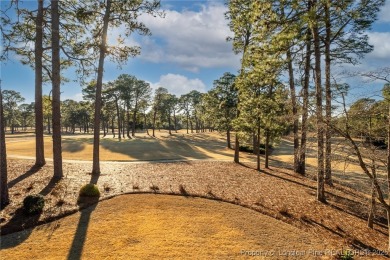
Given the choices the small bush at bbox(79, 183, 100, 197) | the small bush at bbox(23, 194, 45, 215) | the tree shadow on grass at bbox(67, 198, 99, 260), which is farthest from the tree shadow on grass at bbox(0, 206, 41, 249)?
the small bush at bbox(79, 183, 100, 197)

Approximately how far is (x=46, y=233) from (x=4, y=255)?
1.24 m

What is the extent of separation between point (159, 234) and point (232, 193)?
562 centimetres

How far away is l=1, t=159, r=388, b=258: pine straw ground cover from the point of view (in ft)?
29.4

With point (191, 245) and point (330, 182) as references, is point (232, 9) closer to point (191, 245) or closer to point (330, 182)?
point (330, 182)

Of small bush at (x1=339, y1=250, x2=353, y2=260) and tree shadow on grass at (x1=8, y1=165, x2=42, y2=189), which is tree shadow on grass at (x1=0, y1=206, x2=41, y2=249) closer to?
tree shadow on grass at (x1=8, y1=165, x2=42, y2=189)

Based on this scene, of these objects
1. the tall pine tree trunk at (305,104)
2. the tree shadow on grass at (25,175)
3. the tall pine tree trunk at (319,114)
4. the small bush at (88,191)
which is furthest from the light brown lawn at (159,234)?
the tree shadow on grass at (25,175)

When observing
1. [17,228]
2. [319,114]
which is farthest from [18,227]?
[319,114]

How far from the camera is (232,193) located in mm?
12703

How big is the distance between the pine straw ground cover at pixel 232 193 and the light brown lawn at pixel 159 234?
1.64 feet

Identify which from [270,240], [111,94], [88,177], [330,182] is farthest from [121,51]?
[111,94]

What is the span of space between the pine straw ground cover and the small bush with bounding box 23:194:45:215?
245 mm

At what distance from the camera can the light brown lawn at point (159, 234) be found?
702cm

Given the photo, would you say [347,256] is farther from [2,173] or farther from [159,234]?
[2,173]

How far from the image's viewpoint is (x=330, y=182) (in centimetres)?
1641
